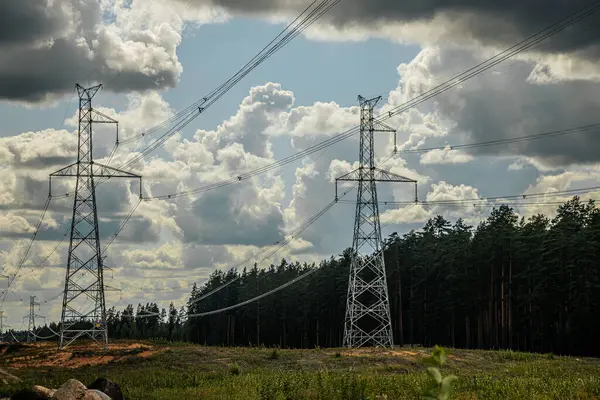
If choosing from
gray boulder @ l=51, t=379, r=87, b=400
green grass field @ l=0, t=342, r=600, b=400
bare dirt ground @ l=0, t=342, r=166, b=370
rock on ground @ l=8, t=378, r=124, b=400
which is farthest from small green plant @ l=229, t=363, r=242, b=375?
gray boulder @ l=51, t=379, r=87, b=400

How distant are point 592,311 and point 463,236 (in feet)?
93.8

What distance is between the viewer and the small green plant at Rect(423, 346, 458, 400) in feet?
15.5

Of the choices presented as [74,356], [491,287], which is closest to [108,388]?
[74,356]

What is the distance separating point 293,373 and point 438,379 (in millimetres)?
28630

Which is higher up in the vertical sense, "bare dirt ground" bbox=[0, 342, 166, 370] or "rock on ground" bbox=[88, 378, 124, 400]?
"rock on ground" bbox=[88, 378, 124, 400]

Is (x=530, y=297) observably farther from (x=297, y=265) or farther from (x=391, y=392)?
(x=297, y=265)

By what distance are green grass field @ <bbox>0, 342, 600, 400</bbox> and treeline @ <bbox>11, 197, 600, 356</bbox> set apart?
528 inches

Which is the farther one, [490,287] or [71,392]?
[490,287]

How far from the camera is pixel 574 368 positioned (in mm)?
40438

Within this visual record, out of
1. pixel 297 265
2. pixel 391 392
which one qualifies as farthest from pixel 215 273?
pixel 391 392

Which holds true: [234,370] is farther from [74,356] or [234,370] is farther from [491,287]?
[491,287]

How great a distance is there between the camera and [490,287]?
85.5m

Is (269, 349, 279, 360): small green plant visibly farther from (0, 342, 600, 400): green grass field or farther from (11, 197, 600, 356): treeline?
(11, 197, 600, 356): treeline

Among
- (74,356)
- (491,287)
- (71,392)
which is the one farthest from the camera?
(491,287)
